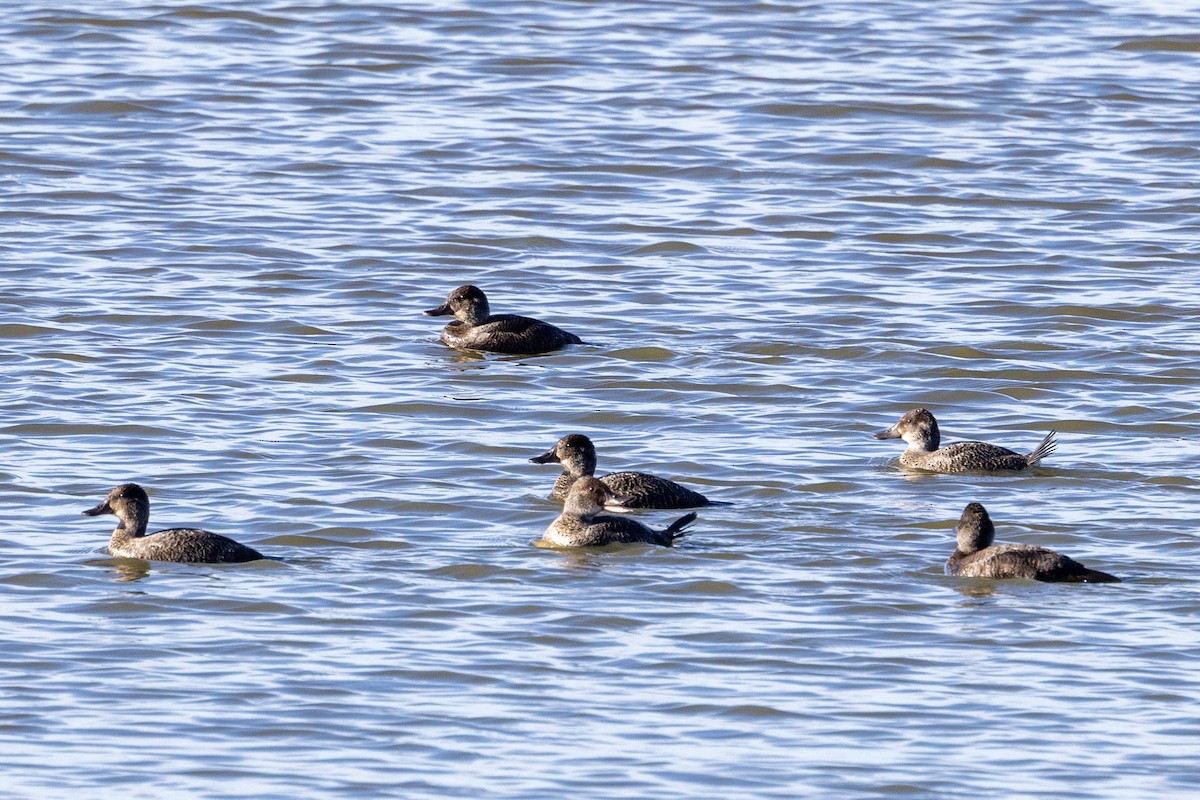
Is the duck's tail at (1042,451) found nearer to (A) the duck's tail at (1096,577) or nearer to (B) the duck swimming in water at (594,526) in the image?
(A) the duck's tail at (1096,577)

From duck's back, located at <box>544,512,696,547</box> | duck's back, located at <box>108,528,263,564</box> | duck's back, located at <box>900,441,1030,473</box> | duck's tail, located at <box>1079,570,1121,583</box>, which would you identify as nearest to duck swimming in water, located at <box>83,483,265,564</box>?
duck's back, located at <box>108,528,263,564</box>

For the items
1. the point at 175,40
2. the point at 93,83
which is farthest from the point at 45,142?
the point at 175,40

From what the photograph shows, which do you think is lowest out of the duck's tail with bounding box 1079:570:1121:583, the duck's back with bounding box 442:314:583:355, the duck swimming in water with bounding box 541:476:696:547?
the duck's tail with bounding box 1079:570:1121:583

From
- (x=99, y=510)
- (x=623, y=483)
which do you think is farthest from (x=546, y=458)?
(x=99, y=510)

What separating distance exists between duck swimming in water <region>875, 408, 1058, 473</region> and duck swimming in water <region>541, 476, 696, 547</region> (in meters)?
2.10

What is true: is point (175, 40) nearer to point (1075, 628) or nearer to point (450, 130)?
point (450, 130)

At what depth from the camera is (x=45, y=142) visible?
74.5ft

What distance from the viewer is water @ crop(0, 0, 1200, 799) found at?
917 cm

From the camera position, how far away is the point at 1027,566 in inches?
431

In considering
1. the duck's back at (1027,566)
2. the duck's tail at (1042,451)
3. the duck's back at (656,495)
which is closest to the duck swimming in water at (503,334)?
the duck's back at (656,495)

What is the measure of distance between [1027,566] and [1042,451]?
234 centimetres

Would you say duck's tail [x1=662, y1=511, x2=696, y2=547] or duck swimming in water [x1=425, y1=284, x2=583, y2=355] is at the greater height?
duck swimming in water [x1=425, y1=284, x2=583, y2=355]

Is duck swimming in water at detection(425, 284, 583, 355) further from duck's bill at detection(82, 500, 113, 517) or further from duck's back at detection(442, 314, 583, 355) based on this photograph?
duck's bill at detection(82, 500, 113, 517)

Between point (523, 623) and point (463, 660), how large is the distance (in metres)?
0.58
